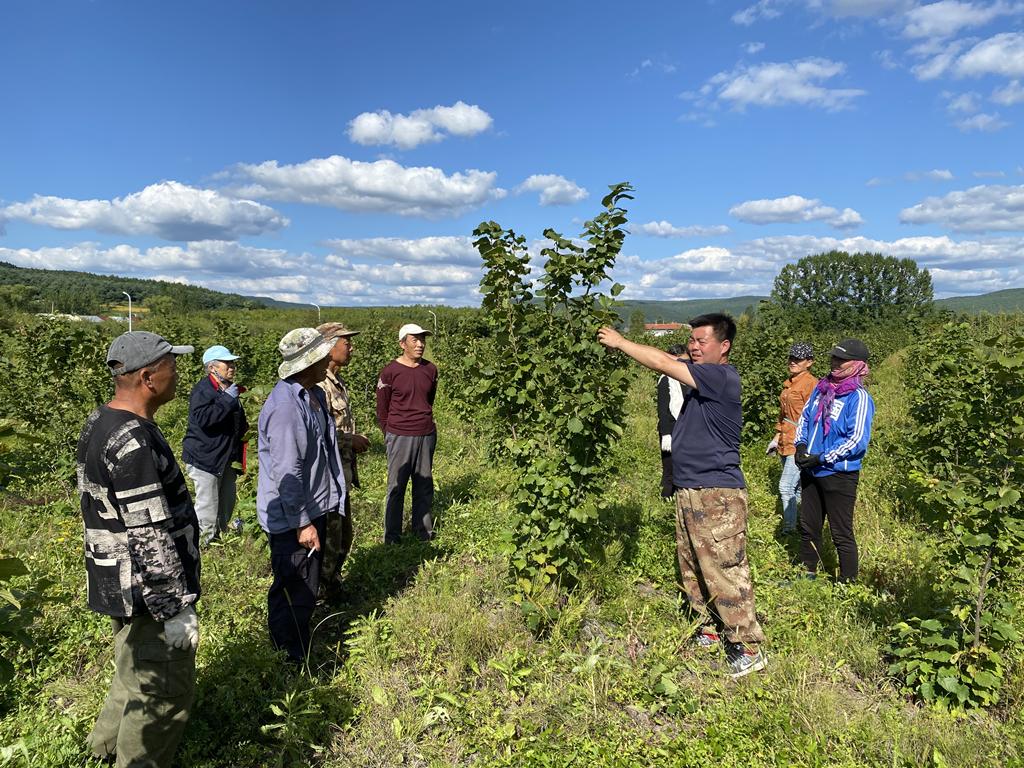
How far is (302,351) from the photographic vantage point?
11.1 feet

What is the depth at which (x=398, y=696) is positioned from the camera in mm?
3307

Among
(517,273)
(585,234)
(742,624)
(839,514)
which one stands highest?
(585,234)

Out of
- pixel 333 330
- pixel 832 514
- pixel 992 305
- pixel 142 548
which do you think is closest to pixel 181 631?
pixel 142 548

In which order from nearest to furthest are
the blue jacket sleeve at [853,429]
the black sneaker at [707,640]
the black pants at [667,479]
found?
the black sneaker at [707,640]
the blue jacket sleeve at [853,429]
the black pants at [667,479]

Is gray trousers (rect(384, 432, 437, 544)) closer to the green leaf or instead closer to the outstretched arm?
the outstretched arm

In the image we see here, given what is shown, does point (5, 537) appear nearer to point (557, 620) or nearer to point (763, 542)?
point (557, 620)

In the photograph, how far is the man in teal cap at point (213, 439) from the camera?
5246mm

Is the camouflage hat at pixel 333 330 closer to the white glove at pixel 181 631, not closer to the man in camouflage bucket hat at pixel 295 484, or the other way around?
the man in camouflage bucket hat at pixel 295 484

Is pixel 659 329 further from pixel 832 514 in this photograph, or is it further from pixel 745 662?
pixel 745 662

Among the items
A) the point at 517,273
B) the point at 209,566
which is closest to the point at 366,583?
the point at 209,566

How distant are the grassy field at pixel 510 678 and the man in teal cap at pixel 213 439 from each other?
1.69 ft

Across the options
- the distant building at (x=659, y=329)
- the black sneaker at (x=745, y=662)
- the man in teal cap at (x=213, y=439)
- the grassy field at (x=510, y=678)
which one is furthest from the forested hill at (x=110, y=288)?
the black sneaker at (x=745, y=662)

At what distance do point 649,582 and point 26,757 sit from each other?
4.29 metres

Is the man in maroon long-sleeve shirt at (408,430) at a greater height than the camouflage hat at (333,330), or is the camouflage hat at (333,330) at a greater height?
the camouflage hat at (333,330)
